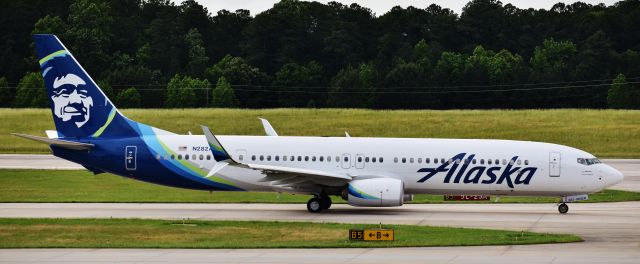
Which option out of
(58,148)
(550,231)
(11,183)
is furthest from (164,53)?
(550,231)

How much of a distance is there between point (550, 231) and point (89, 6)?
388 feet

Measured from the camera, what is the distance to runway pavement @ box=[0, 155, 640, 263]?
2911 centimetres

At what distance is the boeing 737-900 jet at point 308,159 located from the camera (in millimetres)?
42281

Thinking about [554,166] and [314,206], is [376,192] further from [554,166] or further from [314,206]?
[554,166]

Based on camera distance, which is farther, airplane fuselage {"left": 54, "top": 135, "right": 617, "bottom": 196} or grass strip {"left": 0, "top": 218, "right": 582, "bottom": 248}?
airplane fuselage {"left": 54, "top": 135, "right": 617, "bottom": 196}

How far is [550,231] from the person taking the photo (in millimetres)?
35875

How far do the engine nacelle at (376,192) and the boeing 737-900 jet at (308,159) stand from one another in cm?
7

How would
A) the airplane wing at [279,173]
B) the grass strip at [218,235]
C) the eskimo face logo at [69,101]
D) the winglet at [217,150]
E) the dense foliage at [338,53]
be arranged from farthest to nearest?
the dense foliage at [338,53] → the eskimo face logo at [69,101] → the airplane wing at [279,173] → the winglet at [217,150] → the grass strip at [218,235]

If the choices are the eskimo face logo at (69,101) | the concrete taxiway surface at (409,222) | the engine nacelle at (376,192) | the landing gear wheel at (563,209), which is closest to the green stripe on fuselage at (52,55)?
the eskimo face logo at (69,101)

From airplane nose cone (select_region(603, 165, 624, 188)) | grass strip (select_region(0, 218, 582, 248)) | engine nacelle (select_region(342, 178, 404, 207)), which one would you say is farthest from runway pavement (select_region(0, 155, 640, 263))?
airplane nose cone (select_region(603, 165, 624, 188))

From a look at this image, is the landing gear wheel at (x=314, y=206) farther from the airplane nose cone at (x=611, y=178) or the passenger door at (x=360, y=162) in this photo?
the airplane nose cone at (x=611, y=178)

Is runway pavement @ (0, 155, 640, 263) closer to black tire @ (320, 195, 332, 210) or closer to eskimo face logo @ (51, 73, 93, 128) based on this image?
black tire @ (320, 195, 332, 210)

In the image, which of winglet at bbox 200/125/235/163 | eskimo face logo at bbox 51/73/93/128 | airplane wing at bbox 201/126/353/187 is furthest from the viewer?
eskimo face logo at bbox 51/73/93/128

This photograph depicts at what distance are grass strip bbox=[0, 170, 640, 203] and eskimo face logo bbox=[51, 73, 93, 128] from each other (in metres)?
4.39
